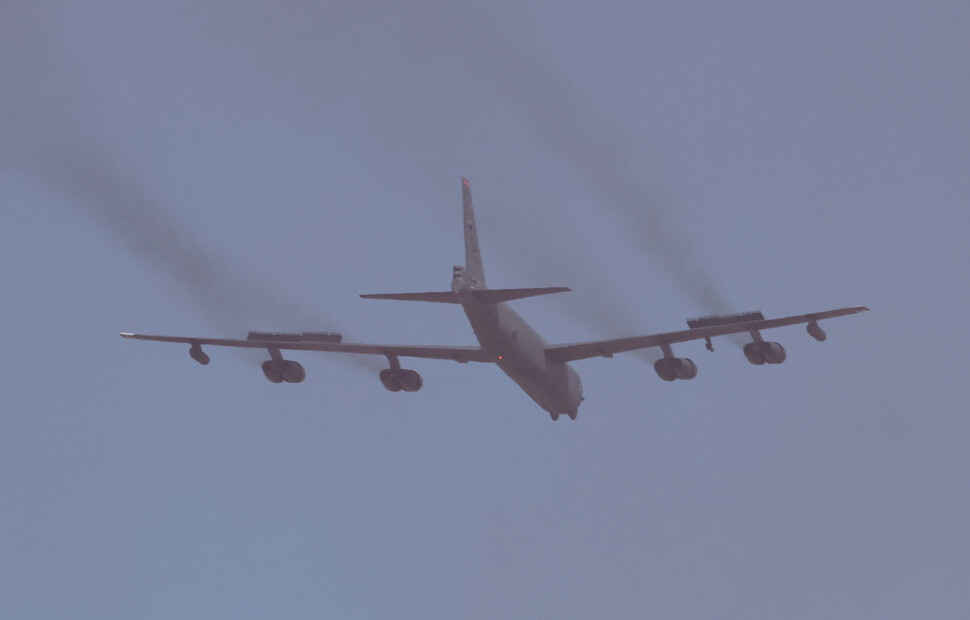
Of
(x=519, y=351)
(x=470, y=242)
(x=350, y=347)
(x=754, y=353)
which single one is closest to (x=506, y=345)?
(x=519, y=351)

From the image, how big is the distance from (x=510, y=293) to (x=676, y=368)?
10.5 metres

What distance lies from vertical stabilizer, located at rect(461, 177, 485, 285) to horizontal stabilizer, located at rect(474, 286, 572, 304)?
6.25 ft

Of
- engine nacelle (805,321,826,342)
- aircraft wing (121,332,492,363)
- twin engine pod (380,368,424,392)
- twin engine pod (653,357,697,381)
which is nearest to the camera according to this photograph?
engine nacelle (805,321,826,342)

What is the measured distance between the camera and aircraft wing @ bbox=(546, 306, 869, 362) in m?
42.2

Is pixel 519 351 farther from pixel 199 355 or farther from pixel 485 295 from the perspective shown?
pixel 199 355

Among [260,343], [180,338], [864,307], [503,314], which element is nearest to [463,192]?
[503,314]

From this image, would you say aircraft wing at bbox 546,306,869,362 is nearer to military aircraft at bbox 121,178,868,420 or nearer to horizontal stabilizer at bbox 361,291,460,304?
military aircraft at bbox 121,178,868,420

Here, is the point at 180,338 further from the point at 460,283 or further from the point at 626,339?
the point at 626,339

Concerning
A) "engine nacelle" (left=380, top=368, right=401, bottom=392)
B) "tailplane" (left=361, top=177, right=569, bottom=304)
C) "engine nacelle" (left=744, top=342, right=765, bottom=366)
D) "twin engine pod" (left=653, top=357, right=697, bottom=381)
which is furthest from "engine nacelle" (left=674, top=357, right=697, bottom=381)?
"engine nacelle" (left=380, top=368, right=401, bottom=392)

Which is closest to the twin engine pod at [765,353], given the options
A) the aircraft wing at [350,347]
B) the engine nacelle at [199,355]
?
the aircraft wing at [350,347]

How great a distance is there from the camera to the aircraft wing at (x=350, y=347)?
145ft

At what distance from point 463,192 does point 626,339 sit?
27.7ft

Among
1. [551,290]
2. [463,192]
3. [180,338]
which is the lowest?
[551,290]

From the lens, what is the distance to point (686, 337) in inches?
1718
